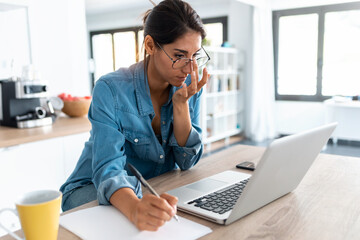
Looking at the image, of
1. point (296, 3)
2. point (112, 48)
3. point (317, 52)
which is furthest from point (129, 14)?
point (317, 52)

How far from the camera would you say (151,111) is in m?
1.08

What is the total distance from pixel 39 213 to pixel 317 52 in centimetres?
517

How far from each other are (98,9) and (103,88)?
6266 millimetres

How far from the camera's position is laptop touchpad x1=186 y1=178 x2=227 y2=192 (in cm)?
91

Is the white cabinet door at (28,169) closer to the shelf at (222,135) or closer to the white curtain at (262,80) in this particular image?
the shelf at (222,135)

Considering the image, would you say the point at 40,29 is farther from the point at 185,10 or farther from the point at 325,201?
the point at 325,201

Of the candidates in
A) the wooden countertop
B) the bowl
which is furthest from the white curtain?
the wooden countertop

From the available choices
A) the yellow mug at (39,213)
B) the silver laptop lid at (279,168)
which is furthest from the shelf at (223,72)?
the yellow mug at (39,213)

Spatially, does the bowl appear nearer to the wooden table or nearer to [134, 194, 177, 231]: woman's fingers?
the wooden table

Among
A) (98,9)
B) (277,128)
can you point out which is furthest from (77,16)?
(98,9)

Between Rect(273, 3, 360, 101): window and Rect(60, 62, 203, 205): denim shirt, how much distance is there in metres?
4.40

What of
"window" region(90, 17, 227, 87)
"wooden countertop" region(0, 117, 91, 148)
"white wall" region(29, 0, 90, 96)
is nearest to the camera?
"wooden countertop" region(0, 117, 91, 148)

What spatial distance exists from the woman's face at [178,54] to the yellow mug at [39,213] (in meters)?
0.58

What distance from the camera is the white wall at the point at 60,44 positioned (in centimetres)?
253
